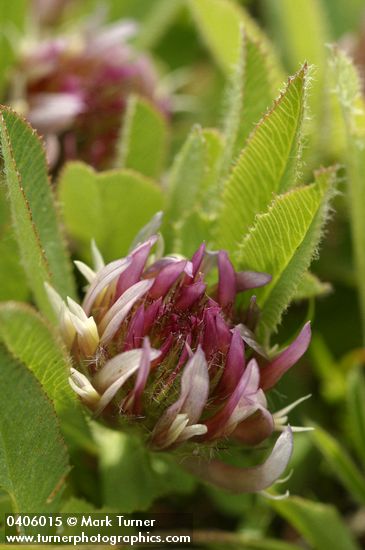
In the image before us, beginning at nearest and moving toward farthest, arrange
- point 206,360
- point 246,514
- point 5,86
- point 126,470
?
point 206,360
point 126,470
point 246,514
point 5,86

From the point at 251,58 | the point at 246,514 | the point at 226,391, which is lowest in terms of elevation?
the point at 246,514

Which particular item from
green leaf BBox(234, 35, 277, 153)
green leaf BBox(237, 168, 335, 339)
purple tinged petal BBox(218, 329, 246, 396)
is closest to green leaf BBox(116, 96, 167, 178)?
green leaf BBox(234, 35, 277, 153)

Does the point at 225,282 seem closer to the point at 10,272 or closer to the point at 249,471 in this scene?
the point at 249,471

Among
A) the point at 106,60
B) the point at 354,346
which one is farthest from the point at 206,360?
the point at 106,60

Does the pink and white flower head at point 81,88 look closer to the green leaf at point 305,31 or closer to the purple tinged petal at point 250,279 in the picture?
the green leaf at point 305,31

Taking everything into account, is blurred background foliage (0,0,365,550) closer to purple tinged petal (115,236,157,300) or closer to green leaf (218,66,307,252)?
green leaf (218,66,307,252)

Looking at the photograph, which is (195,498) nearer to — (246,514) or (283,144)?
(246,514)

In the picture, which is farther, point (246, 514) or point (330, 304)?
point (330, 304)
